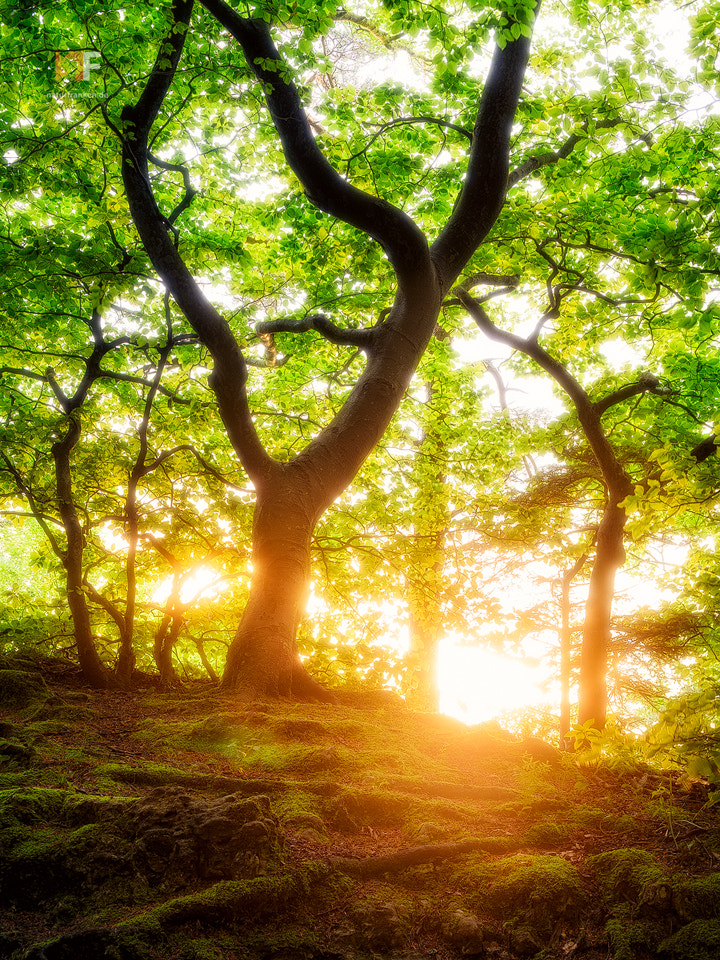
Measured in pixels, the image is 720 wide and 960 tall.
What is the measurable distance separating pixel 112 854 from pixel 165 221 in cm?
488

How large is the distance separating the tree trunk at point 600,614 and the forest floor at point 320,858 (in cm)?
462

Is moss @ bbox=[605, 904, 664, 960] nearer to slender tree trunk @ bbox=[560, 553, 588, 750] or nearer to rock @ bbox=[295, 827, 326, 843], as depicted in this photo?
rock @ bbox=[295, 827, 326, 843]

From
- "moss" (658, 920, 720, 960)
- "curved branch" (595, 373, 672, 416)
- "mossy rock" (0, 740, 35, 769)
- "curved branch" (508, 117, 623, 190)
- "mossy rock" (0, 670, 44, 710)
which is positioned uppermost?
"curved branch" (508, 117, 623, 190)

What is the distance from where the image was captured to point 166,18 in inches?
202

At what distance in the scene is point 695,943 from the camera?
1.80m

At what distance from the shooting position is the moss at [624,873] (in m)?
2.12

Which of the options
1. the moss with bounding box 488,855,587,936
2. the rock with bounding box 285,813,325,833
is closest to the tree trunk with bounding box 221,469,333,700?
the rock with bounding box 285,813,325,833

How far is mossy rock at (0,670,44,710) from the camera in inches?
178

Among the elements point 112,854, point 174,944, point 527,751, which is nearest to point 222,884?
point 174,944

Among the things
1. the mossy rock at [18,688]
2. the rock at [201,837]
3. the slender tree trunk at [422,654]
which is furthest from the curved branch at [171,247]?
the slender tree trunk at [422,654]

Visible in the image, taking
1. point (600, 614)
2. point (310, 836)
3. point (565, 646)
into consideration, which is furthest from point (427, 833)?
point (565, 646)

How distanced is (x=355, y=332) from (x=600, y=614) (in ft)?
19.3

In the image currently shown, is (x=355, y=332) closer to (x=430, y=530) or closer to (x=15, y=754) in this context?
(x=430, y=530)

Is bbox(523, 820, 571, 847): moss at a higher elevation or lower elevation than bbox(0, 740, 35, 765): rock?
lower
